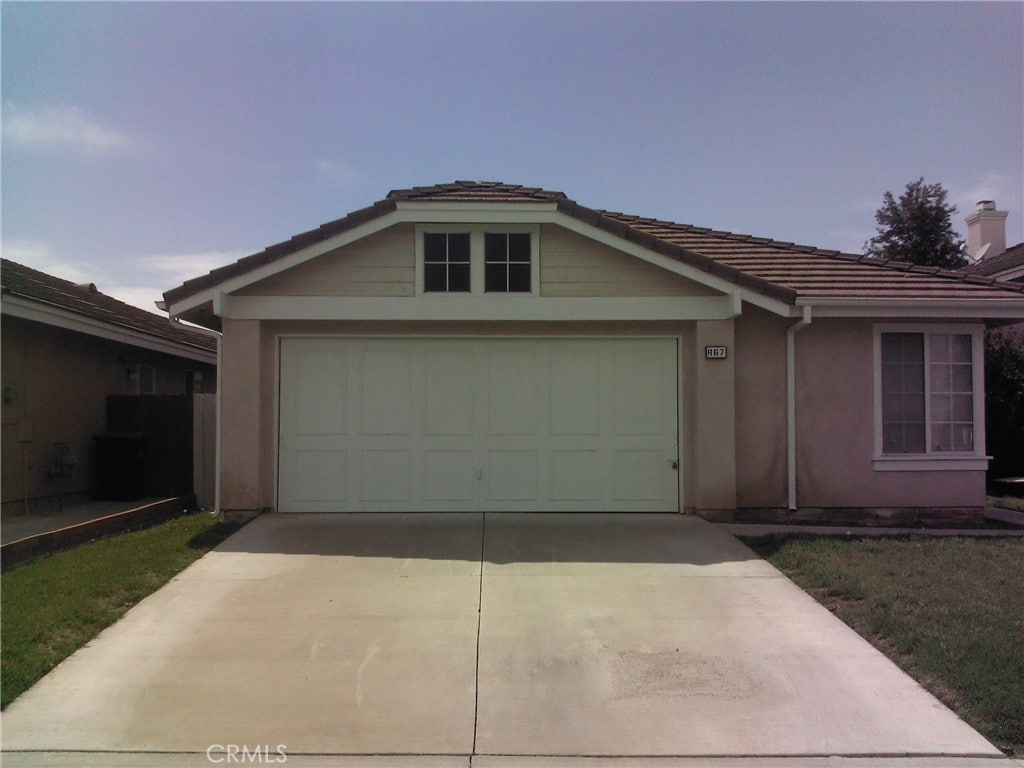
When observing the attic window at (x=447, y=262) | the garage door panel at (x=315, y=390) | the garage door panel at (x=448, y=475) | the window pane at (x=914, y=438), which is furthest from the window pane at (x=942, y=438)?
the garage door panel at (x=315, y=390)

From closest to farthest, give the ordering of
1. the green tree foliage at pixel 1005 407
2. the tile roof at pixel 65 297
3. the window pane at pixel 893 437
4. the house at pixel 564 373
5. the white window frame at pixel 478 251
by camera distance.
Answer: the house at pixel 564 373 < the white window frame at pixel 478 251 < the window pane at pixel 893 437 < the tile roof at pixel 65 297 < the green tree foliage at pixel 1005 407

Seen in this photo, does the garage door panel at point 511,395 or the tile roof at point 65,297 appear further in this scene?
the tile roof at point 65,297

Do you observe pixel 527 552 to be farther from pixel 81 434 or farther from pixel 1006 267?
pixel 1006 267

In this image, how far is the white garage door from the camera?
9.83 m

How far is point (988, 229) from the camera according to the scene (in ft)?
71.9

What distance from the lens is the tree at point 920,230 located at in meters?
23.5

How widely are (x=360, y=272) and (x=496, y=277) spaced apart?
163 cm

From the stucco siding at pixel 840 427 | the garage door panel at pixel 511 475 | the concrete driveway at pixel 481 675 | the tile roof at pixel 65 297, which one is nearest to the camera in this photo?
the concrete driveway at pixel 481 675

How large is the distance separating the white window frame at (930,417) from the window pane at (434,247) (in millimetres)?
5544

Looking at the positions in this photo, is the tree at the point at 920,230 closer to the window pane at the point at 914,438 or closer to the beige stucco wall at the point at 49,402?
the window pane at the point at 914,438

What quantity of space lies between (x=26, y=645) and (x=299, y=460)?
4.46m

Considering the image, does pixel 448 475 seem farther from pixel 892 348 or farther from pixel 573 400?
pixel 892 348

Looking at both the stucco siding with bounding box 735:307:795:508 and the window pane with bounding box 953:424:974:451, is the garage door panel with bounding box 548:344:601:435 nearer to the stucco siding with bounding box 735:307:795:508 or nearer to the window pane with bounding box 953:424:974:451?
the stucco siding with bounding box 735:307:795:508

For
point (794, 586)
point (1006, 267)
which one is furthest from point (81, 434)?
point (1006, 267)
